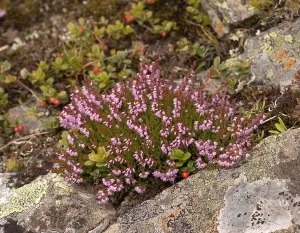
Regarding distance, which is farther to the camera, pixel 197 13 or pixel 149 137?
pixel 197 13

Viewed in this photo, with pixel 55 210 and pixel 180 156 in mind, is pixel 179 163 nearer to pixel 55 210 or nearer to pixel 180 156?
pixel 180 156

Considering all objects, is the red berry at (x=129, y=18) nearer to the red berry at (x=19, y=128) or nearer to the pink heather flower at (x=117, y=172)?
the red berry at (x=19, y=128)

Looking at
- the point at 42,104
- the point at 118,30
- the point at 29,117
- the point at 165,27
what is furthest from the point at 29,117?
the point at 165,27

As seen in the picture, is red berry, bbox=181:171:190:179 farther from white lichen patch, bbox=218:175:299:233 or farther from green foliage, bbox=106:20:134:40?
green foliage, bbox=106:20:134:40

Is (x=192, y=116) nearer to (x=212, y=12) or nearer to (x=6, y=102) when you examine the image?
(x=212, y=12)

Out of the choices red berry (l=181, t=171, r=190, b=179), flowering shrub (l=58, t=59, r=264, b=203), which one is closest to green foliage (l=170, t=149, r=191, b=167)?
flowering shrub (l=58, t=59, r=264, b=203)

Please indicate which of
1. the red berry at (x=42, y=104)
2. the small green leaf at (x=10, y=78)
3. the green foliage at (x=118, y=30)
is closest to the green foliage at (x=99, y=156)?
the red berry at (x=42, y=104)
